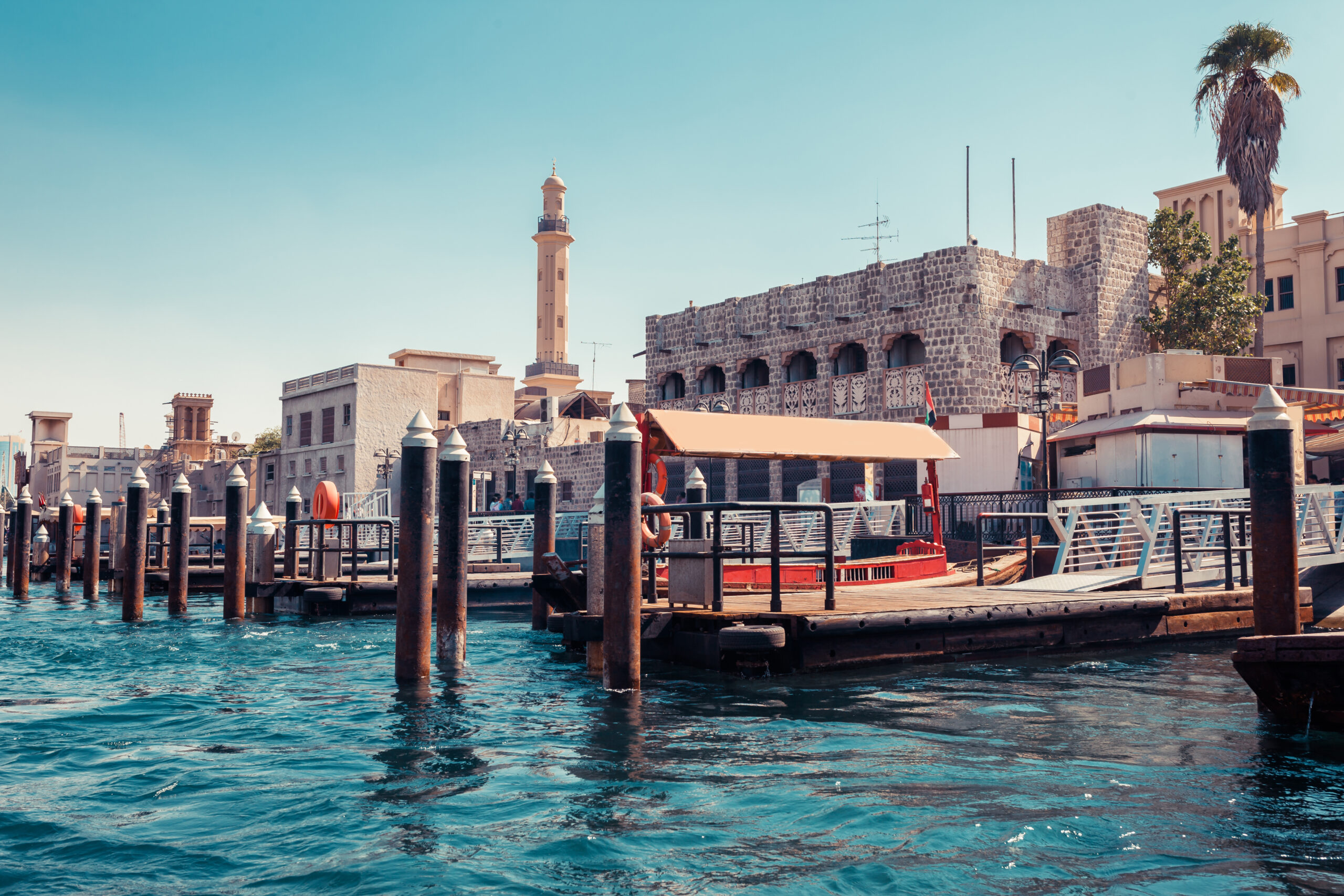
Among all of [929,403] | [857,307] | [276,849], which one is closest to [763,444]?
[276,849]

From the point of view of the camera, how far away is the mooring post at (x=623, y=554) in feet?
29.0

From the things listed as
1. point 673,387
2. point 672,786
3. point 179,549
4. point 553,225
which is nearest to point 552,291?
point 553,225

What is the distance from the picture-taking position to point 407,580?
9.63 m

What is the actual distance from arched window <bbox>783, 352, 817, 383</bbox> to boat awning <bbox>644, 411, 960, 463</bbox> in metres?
19.3

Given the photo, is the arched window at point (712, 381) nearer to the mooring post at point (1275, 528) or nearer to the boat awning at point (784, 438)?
the boat awning at point (784, 438)

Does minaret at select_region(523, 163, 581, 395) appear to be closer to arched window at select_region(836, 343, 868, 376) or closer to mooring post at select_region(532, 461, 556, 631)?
arched window at select_region(836, 343, 868, 376)

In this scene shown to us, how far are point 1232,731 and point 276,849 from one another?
667cm

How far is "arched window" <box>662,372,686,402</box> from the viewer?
39.0m

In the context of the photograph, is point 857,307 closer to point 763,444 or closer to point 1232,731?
point 763,444

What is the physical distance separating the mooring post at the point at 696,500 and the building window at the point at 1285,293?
28546 mm

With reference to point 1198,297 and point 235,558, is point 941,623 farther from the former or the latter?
point 1198,297

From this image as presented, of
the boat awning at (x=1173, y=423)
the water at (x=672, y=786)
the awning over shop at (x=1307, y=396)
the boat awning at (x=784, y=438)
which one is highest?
the awning over shop at (x=1307, y=396)

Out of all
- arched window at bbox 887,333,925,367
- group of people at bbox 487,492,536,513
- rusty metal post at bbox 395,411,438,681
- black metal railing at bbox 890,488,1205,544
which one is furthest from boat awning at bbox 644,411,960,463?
group of people at bbox 487,492,536,513

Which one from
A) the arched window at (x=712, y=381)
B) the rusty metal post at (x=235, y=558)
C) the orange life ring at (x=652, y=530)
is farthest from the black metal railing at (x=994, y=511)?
the arched window at (x=712, y=381)
